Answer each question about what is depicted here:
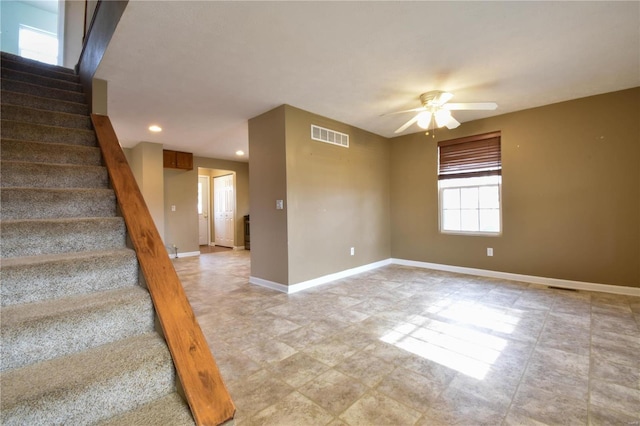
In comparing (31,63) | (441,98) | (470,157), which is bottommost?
(470,157)

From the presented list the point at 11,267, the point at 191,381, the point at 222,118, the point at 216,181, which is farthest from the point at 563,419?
the point at 216,181

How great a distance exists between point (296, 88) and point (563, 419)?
355 cm

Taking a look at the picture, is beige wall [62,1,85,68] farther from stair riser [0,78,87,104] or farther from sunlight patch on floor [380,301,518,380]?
sunlight patch on floor [380,301,518,380]

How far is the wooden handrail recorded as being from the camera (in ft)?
3.79

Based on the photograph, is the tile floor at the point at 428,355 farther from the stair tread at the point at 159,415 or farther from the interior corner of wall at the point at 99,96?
the interior corner of wall at the point at 99,96

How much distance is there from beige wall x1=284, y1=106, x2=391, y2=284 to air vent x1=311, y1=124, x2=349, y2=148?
0.07m

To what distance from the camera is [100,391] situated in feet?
3.74

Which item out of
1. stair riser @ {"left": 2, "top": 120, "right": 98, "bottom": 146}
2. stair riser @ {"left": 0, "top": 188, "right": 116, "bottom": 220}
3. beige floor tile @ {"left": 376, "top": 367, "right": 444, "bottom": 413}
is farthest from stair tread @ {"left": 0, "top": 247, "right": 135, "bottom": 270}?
beige floor tile @ {"left": 376, "top": 367, "right": 444, "bottom": 413}

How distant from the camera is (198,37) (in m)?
2.36

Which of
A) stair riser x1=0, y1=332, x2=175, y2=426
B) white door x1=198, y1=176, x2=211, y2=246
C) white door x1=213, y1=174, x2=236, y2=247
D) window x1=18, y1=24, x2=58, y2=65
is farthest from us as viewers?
white door x1=198, y1=176, x2=211, y2=246

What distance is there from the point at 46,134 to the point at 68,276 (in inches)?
67.0

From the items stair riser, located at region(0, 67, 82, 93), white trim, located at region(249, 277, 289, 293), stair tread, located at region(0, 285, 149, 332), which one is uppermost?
stair riser, located at region(0, 67, 82, 93)

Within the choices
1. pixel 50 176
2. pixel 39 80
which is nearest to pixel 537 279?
pixel 50 176

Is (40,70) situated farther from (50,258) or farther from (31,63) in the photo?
(50,258)
